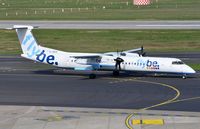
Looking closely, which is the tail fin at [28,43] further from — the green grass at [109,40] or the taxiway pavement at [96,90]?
the green grass at [109,40]

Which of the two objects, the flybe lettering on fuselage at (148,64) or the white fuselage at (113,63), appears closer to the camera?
the white fuselage at (113,63)

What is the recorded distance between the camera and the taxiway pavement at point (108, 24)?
98875mm

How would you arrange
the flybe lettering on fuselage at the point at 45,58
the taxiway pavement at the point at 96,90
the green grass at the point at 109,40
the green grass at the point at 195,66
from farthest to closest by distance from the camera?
the green grass at the point at 109,40
the green grass at the point at 195,66
the flybe lettering on fuselage at the point at 45,58
the taxiway pavement at the point at 96,90

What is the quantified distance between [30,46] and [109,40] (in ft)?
92.0

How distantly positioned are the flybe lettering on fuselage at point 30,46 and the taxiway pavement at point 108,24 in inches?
1591

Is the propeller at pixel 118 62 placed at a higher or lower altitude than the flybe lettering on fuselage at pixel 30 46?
lower

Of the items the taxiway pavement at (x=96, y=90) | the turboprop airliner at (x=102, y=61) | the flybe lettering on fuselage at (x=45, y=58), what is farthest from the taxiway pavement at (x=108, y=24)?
the flybe lettering on fuselage at (x=45, y=58)

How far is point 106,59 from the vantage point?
5747cm

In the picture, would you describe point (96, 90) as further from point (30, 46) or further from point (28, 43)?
point (28, 43)

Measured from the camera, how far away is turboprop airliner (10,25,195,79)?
55938mm

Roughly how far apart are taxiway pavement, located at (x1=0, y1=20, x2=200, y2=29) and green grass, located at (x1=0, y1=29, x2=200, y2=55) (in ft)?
15.5

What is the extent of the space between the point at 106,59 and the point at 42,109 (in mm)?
17221

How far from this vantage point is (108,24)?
10350 cm

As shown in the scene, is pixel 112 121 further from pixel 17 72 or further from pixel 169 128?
pixel 17 72
